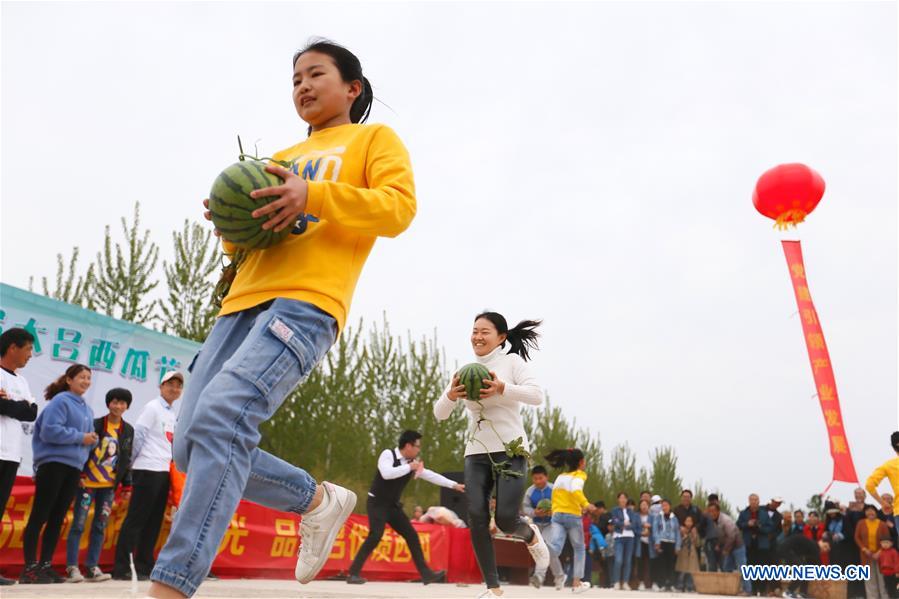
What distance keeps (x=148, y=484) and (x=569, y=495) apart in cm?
689

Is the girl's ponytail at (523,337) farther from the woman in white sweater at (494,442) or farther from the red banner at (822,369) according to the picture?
the red banner at (822,369)

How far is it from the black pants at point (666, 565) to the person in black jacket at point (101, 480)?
12879 mm

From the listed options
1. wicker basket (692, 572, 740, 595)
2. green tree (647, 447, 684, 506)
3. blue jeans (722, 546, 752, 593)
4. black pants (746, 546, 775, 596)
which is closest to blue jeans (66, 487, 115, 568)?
wicker basket (692, 572, 740, 595)

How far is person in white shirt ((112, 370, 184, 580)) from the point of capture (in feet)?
29.2

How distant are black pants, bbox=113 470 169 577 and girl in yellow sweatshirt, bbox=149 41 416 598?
5.67 meters

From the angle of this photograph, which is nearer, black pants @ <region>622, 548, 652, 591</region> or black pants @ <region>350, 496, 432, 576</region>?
black pants @ <region>350, 496, 432, 576</region>

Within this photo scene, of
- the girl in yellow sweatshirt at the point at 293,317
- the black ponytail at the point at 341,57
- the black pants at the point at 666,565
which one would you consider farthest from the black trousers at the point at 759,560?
the black ponytail at the point at 341,57

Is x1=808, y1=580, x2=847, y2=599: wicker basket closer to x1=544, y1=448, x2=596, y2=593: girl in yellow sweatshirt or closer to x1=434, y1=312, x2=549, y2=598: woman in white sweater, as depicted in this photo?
x1=544, y1=448, x2=596, y2=593: girl in yellow sweatshirt

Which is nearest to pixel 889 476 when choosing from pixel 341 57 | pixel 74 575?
pixel 74 575

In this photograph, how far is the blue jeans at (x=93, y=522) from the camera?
8500mm

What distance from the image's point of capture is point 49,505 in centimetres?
788

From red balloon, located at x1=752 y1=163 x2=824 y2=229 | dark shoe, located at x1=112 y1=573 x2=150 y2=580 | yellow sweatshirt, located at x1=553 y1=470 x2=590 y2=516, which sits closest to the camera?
dark shoe, located at x1=112 y1=573 x2=150 y2=580

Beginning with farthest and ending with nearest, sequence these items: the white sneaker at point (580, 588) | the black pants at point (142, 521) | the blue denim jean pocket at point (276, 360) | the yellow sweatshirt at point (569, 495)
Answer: the yellow sweatshirt at point (569, 495)
the white sneaker at point (580, 588)
the black pants at point (142, 521)
the blue denim jean pocket at point (276, 360)

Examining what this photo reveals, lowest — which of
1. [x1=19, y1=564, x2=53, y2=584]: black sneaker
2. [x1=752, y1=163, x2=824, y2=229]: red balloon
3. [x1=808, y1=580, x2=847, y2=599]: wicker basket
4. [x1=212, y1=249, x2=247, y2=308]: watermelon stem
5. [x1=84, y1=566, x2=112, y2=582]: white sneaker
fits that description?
[x1=19, y1=564, x2=53, y2=584]: black sneaker
